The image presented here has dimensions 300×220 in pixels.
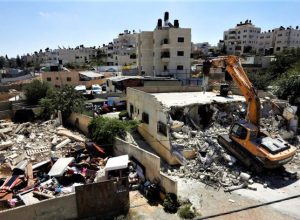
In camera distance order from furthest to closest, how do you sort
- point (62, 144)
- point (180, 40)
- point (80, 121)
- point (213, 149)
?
point (180, 40) → point (80, 121) → point (62, 144) → point (213, 149)

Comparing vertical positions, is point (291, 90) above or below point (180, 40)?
below

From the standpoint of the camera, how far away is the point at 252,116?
49.6 feet

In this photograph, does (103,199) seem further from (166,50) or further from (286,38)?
(286,38)

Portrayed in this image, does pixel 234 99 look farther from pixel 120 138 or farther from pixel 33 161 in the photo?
pixel 33 161

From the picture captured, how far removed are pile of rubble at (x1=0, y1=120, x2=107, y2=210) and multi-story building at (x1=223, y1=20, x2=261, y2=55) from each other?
71863 mm

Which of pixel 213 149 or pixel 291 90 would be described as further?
pixel 291 90

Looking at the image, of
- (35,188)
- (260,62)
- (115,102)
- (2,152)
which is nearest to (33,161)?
(2,152)

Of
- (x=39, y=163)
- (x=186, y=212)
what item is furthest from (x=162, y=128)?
(x=39, y=163)

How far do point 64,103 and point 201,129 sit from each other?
14.9 m

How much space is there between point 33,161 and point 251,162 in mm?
14312

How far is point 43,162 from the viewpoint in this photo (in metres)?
17.2

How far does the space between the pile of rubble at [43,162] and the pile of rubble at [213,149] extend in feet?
16.6

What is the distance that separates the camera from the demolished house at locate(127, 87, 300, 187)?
1469 centimetres

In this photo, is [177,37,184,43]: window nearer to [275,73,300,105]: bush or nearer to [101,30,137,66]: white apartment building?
[275,73,300,105]: bush
